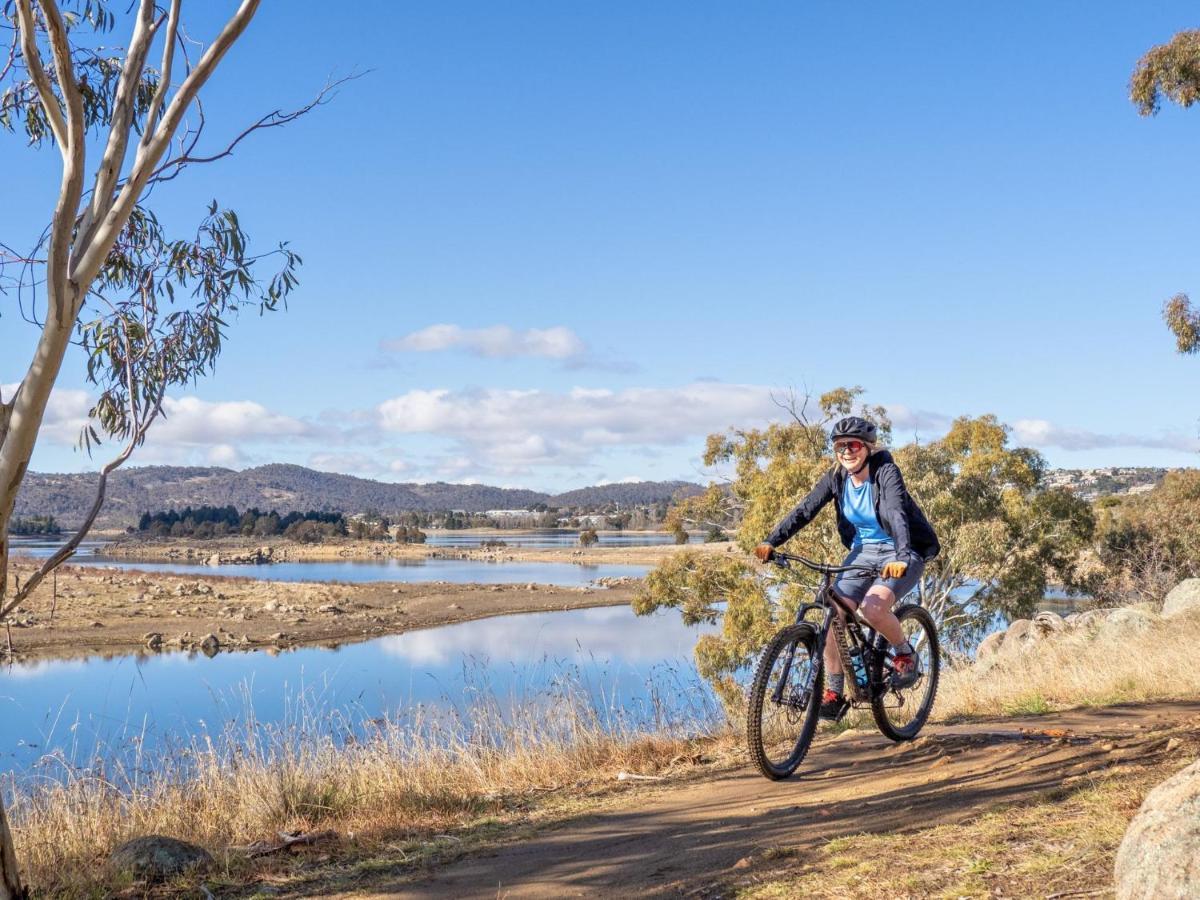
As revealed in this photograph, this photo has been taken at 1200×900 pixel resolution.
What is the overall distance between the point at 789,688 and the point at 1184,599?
1210cm

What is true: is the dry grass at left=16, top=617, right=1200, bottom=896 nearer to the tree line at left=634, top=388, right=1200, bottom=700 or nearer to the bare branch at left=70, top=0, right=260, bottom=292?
the bare branch at left=70, top=0, right=260, bottom=292

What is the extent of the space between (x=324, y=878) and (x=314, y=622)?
36.0 m

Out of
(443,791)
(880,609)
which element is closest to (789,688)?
(880,609)

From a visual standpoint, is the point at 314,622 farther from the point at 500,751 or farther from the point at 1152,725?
the point at 1152,725

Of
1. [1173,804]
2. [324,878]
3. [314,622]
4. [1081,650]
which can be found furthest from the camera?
[314,622]

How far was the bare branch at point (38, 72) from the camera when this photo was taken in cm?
509

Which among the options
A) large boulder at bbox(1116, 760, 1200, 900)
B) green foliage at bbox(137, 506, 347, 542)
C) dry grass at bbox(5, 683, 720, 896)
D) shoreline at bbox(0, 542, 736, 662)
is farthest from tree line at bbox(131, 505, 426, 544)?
large boulder at bbox(1116, 760, 1200, 900)

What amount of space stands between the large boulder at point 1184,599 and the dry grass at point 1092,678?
1684mm

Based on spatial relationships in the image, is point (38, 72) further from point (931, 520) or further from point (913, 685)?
point (931, 520)

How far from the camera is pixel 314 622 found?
39812 mm

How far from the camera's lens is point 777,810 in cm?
541

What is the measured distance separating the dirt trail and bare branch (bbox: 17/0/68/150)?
13.4ft

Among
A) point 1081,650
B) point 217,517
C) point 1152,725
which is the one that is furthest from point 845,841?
point 217,517

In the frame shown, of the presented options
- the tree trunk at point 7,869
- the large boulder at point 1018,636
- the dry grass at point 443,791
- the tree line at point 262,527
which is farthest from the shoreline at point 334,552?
the tree trunk at point 7,869
